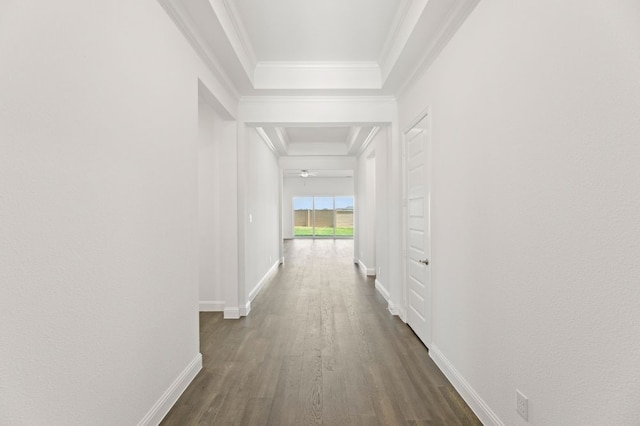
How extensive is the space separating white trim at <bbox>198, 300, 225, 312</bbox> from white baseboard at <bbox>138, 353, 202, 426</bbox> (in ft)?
5.31

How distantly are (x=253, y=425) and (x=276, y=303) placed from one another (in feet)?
9.16

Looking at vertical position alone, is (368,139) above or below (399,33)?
below

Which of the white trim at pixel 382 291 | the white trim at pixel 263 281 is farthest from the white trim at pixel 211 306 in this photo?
the white trim at pixel 382 291

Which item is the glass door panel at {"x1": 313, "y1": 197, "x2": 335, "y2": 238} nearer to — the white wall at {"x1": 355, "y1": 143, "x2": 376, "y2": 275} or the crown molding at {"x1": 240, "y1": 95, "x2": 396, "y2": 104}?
the white wall at {"x1": 355, "y1": 143, "x2": 376, "y2": 275}

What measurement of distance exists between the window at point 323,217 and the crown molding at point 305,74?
11295mm

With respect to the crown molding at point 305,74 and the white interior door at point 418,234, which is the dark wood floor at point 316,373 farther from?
the crown molding at point 305,74

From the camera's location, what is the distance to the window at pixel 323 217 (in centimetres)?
1530

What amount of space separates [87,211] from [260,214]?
437cm

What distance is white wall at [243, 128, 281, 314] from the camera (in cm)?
473

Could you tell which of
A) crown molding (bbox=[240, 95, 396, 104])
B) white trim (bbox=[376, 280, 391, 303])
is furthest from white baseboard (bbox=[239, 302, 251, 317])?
crown molding (bbox=[240, 95, 396, 104])

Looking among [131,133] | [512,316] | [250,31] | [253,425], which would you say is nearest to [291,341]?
[253,425]

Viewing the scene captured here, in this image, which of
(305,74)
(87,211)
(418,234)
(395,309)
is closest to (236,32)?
(305,74)

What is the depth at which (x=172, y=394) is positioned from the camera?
7.54 ft

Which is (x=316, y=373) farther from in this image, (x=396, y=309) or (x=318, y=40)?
(x=318, y=40)
